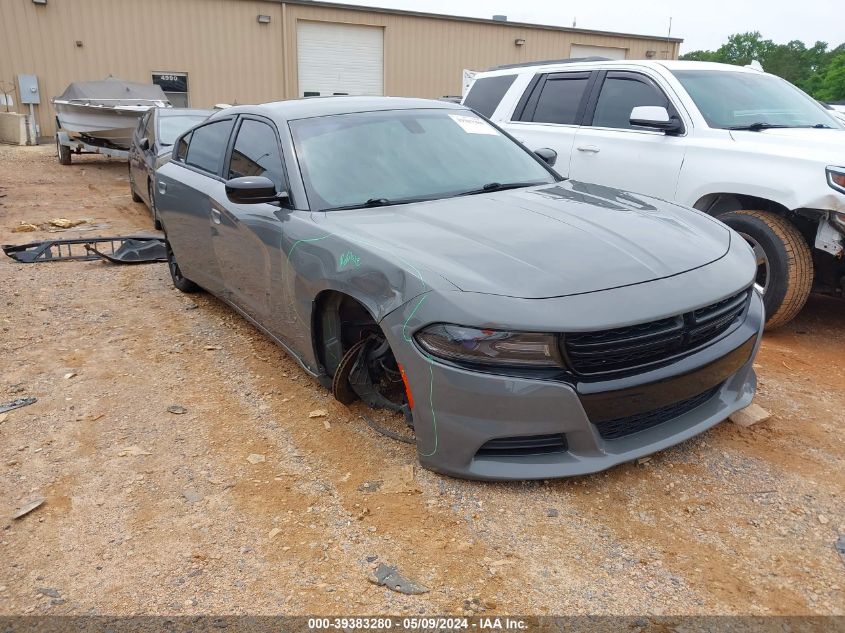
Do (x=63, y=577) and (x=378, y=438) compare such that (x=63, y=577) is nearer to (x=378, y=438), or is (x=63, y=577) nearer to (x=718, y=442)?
(x=378, y=438)

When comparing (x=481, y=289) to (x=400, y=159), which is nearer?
(x=481, y=289)

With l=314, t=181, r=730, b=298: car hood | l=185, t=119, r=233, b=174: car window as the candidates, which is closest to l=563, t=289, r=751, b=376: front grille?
l=314, t=181, r=730, b=298: car hood

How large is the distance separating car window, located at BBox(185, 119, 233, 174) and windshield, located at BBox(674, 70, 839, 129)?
3.54 meters

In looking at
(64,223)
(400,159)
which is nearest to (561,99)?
(400,159)

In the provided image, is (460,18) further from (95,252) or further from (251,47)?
(95,252)

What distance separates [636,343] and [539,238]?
0.66 m

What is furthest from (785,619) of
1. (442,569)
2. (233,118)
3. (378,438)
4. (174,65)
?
(174,65)

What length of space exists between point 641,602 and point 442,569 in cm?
66

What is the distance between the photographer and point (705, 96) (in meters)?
5.23

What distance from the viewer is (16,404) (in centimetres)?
368

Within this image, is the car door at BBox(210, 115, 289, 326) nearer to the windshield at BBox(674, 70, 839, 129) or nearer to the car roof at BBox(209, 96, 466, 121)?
the car roof at BBox(209, 96, 466, 121)

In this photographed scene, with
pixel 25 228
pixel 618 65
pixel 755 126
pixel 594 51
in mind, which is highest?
pixel 594 51

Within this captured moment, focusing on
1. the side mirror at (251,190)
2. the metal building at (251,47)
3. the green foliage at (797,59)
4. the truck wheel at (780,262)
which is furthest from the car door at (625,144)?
the green foliage at (797,59)

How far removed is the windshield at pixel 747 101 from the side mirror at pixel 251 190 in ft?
11.2
